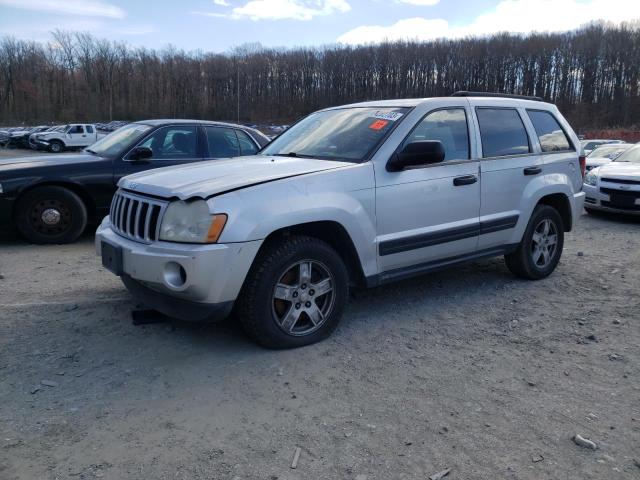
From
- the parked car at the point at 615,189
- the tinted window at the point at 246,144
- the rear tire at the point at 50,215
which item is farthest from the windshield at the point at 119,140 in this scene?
the parked car at the point at 615,189

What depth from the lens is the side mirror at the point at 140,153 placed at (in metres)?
7.11

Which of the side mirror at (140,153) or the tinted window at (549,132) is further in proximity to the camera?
the side mirror at (140,153)

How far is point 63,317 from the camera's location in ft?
14.4

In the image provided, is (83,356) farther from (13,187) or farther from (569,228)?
(569,228)

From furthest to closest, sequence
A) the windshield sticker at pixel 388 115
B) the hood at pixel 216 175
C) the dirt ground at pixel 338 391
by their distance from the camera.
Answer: the windshield sticker at pixel 388 115 → the hood at pixel 216 175 → the dirt ground at pixel 338 391

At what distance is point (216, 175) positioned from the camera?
12.7ft

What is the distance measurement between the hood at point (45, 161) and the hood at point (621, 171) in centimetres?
858

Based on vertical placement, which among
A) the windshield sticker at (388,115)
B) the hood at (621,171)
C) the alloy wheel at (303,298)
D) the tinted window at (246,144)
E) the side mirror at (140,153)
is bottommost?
the alloy wheel at (303,298)

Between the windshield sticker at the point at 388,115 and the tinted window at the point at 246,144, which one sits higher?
the windshield sticker at the point at 388,115

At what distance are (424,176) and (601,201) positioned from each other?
23.1 feet

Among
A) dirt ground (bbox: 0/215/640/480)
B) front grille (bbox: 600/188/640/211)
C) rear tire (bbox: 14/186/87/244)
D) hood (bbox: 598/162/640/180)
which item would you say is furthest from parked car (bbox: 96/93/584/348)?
hood (bbox: 598/162/640/180)

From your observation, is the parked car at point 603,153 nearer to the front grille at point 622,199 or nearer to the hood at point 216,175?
the front grille at point 622,199

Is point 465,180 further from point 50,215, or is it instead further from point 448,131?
point 50,215

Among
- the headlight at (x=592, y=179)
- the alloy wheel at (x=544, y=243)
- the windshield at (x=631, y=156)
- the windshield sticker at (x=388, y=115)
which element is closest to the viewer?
the windshield sticker at (x=388, y=115)
